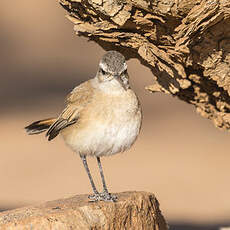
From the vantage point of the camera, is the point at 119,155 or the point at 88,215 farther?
the point at 119,155

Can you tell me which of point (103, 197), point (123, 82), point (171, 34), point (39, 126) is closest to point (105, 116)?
point (123, 82)

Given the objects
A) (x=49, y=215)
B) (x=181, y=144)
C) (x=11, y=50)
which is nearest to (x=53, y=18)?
(x=11, y=50)

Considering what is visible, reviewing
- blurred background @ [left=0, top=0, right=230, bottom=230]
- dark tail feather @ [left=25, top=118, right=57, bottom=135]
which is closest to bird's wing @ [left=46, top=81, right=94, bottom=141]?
dark tail feather @ [left=25, top=118, right=57, bottom=135]

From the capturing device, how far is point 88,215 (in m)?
5.77

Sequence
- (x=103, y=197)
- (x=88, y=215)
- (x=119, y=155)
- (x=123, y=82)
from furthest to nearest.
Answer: (x=119, y=155)
(x=123, y=82)
(x=103, y=197)
(x=88, y=215)

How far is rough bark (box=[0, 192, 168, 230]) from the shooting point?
18.0 ft

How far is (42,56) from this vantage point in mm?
17484

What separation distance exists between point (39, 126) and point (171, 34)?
67.3 inches

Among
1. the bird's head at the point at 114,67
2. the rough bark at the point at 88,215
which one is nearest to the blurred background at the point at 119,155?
the rough bark at the point at 88,215

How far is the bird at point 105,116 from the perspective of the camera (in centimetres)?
630

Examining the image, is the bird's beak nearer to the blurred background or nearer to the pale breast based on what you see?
the pale breast

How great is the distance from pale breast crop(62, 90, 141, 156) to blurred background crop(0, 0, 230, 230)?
9.27 ft

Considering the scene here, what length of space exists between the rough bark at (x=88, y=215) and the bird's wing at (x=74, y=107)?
0.71m

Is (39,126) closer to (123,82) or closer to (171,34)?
(123,82)
